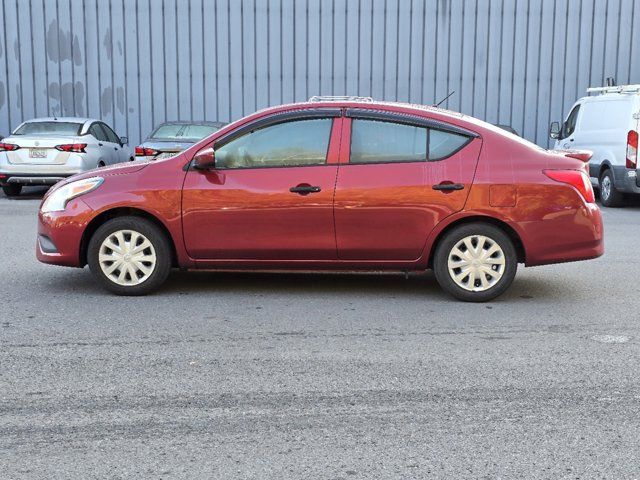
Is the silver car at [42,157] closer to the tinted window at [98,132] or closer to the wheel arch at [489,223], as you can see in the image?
the tinted window at [98,132]

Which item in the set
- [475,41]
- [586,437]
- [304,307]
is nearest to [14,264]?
[304,307]

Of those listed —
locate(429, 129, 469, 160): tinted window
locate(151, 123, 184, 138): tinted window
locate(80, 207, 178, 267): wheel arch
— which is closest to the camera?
locate(429, 129, 469, 160): tinted window

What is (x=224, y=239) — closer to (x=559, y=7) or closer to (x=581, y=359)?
(x=581, y=359)

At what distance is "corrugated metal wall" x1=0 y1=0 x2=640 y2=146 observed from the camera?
72.7ft

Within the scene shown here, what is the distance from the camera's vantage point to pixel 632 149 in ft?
44.8

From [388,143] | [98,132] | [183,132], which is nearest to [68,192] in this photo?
[388,143]

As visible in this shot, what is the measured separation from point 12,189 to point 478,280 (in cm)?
1147

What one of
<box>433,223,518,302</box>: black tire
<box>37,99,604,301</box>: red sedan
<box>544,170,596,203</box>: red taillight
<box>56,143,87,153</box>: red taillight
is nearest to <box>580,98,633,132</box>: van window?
<box>544,170,596,203</box>: red taillight

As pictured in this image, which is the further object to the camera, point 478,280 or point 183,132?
point 183,132

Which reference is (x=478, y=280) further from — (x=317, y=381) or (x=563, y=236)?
(x=317, y=381)

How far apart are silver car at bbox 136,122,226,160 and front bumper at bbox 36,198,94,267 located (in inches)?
300

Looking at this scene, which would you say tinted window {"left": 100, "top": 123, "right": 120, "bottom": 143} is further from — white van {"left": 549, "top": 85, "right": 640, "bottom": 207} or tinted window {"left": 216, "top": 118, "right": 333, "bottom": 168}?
tinted window {"left": 216, "top": 118, "right": 333, "bottom": 168}

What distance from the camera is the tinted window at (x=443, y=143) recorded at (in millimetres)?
6770

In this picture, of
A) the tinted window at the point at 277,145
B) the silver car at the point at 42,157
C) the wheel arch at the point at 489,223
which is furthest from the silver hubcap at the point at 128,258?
the silver car at the point at 42,157
